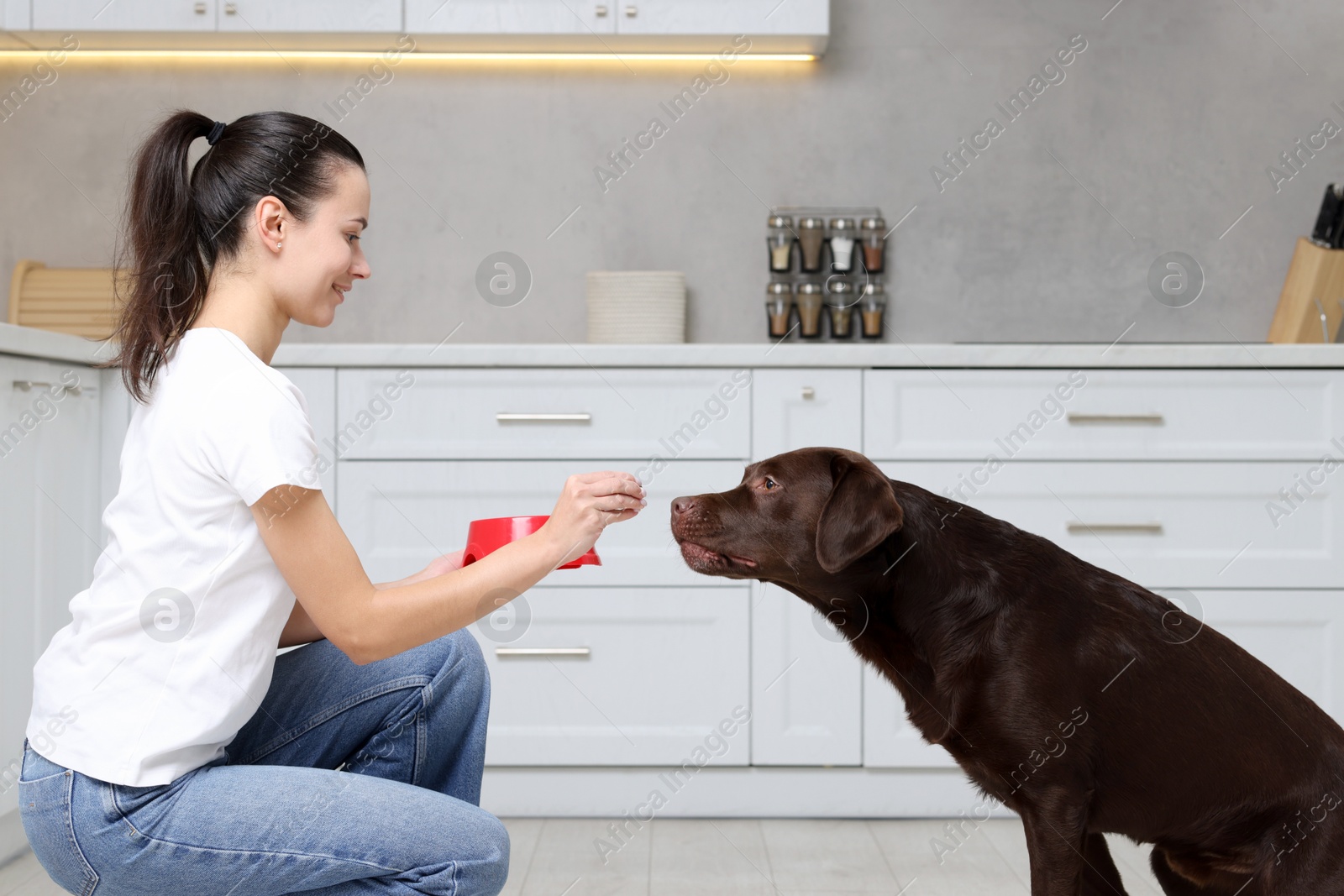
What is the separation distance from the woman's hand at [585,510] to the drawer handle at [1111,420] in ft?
4.72

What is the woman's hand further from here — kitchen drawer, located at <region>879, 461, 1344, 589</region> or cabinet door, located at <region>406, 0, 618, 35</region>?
cabinet door, located at <region>406, 0, 618, 35</region>

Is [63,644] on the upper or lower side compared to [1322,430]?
lower

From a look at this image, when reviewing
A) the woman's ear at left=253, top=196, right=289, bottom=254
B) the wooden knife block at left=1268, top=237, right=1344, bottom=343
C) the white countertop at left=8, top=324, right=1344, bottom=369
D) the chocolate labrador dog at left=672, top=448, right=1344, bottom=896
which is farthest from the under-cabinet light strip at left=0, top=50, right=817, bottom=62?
the woman's ear at left=253, top=196, right=289, bottom=254

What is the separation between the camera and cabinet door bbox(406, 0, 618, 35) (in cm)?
280

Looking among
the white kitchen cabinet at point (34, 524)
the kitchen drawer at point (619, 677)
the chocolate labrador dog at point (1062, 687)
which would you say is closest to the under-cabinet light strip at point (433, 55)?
the white kitchen cabinet at point (34, 524)

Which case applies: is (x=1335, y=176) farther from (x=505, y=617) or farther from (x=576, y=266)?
(x=505, y=617)

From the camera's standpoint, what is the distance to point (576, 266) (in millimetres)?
3076

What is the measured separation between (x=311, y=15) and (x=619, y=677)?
6.09 ft

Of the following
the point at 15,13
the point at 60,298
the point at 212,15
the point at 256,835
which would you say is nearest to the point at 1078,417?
the point at 256,835

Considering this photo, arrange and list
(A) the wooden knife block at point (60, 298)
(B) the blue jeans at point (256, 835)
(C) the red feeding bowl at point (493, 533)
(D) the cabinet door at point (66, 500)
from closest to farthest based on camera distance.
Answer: (B) the blue jeans at point (256, 835) → (C) the red feeding bowl at point (493, 533) → (D) the cabinet door at point (66, 500) → (A) the wooden knife block at point (60, 298)

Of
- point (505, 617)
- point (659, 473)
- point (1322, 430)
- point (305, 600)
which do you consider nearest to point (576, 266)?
point (659, 473)

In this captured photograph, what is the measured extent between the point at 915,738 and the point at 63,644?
1.71m

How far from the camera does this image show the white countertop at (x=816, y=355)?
90.5 inches

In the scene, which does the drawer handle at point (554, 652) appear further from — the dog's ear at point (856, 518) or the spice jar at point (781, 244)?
the spice jar at point (781, 244)
